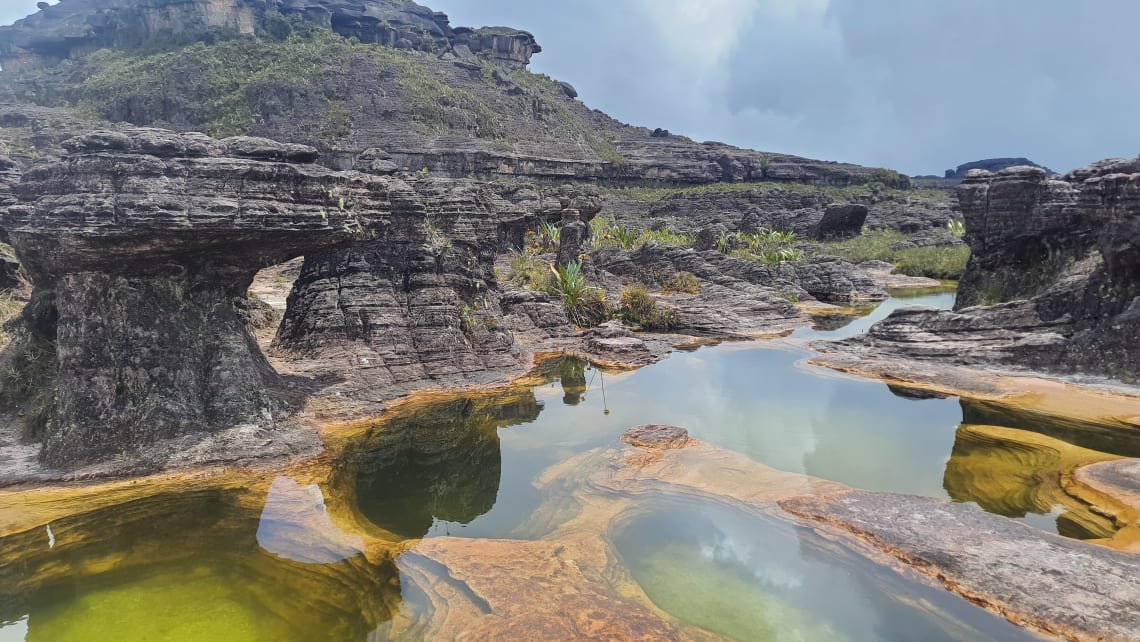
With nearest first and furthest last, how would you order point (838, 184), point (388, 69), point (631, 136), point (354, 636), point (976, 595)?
point (354, 636) → point (976, 595) → point (388, 69) → point (838, 184) → point (631, 136)

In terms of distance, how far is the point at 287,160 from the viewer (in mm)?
10664

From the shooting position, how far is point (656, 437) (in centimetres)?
988

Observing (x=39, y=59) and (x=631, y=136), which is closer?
(x=39, y=59)

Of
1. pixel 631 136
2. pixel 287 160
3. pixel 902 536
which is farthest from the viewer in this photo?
pixel 631 136

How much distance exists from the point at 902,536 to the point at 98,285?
1116 centimetres

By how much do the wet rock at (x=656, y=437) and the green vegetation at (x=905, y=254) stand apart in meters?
31.9

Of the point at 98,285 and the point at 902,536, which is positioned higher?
the point at 98,285

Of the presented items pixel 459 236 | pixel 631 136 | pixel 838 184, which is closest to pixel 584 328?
pixel 459 236

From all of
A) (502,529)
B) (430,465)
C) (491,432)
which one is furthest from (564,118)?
(502,529)

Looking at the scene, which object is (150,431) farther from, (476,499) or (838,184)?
(838,184)

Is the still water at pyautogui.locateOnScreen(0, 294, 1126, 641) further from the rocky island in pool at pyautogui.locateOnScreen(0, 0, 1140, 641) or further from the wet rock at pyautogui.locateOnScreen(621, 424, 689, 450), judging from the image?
the wet rock at pyautogui.locateOnScreen(621, 424, 689, 450)

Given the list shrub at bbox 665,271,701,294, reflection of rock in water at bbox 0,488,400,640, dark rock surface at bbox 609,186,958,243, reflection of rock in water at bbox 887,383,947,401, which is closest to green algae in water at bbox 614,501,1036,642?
reflection of rock in water at bbox 0,488,400,640

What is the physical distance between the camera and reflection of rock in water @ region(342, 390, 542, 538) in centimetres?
748

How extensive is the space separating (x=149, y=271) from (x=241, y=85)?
75.2 meters
